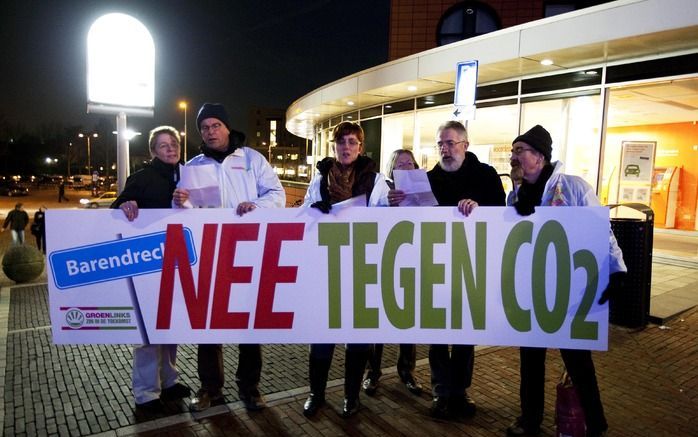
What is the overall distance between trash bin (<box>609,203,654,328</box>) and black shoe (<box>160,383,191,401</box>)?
5.09 m

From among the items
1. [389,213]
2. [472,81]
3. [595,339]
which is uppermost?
[472,81]

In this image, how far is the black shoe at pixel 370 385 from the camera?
4102mm

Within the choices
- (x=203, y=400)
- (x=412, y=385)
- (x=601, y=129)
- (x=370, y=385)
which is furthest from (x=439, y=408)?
(x=601, y=129)

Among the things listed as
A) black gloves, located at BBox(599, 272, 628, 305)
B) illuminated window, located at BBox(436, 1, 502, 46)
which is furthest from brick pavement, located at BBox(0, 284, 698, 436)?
illuminated window, located at BBox(436, 1, 502, 46)

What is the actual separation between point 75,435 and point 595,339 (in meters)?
3.70

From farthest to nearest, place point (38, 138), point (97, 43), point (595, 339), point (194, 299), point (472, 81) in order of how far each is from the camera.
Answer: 1. point (38, 138)
2. point (472, 81)
3. point (97, 43)
4. point (194, 299)
5. point (595, 339)

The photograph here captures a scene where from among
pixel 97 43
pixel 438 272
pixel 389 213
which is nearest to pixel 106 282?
pixel 389 213

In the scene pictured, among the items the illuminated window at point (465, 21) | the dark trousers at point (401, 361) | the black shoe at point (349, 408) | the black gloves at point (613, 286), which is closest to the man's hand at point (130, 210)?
Result: the black shoe at point (349, 408)

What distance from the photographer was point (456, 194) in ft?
11.8

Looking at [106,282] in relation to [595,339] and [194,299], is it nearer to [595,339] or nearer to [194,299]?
[194,299]

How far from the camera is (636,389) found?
4305 millimetres

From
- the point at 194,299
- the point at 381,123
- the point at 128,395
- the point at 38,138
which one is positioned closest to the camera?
the point at 194,299

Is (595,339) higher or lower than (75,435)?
higher

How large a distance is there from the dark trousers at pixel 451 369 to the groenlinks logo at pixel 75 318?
2.67 m
